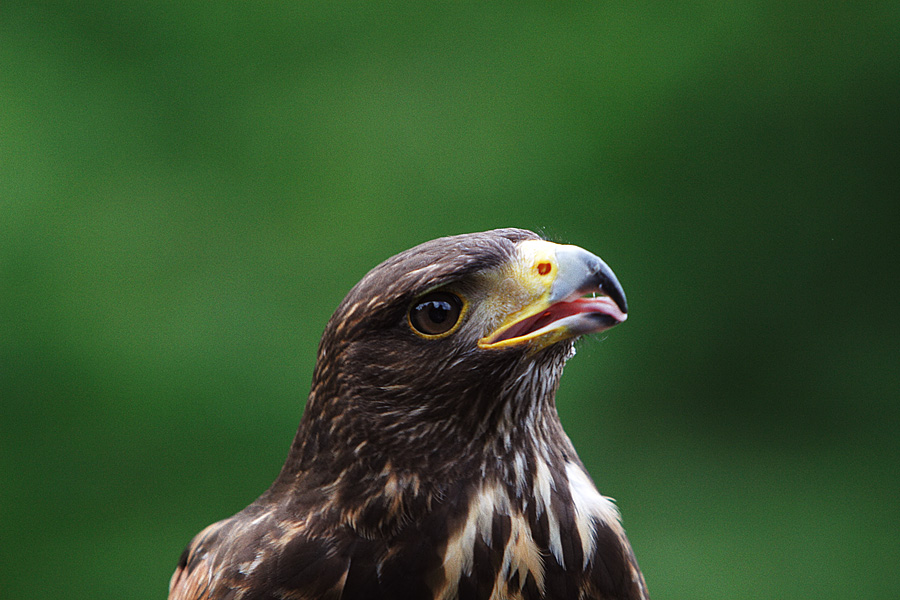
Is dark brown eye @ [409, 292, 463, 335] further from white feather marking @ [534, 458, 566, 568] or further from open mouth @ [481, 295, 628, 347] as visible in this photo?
white feather marking @ [534, 458, 566, 568]

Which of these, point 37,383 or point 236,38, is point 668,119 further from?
point 37,383

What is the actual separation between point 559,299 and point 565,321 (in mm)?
48

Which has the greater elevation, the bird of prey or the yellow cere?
the yellow cere

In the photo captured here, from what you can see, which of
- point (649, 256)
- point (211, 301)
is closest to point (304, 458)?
point (211, 301)

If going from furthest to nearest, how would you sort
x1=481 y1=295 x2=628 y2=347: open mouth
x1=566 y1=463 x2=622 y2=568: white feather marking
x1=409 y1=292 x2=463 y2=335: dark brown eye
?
x1=566 y1=463 x2=622 y2=568: white feather marking, x1=409 y1=292 x2=463 y2=335: dark brown eye, x1=481 y1=295 x2=628 y2=347: open mouth

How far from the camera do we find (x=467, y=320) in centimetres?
220

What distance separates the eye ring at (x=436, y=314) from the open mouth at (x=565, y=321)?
0.09 m

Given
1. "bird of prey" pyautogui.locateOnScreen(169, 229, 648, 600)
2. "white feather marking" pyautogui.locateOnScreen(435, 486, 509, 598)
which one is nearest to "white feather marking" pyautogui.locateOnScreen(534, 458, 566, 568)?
"bird of prey" pyautogui.locateOnScreen(169, 229, 648, 600)

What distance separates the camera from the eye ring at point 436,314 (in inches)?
86.6

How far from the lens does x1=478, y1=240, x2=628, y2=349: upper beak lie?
2.09m

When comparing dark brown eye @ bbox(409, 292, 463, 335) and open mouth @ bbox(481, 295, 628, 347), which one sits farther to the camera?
dark brown eye @ bbox(409, 292, 463, 335)

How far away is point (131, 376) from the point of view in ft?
17.0

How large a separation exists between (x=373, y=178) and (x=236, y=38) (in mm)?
1245

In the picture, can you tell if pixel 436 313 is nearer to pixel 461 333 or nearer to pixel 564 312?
pixel 461 333
